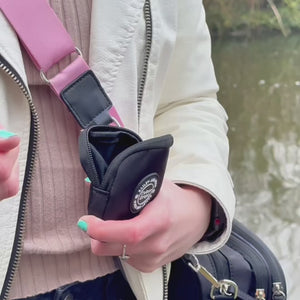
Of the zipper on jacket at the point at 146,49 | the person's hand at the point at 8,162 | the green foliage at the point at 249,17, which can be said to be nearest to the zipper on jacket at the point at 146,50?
the zipper on jacket at the point at 146,49

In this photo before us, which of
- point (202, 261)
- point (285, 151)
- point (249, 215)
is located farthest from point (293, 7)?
point (202, 261)

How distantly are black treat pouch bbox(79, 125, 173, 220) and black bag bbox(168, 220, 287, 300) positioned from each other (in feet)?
0.66

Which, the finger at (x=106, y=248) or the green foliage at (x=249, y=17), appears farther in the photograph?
the green foliage at (x=249, y=17)

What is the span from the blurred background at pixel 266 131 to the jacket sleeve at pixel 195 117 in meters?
1.46

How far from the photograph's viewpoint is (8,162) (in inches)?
17.1

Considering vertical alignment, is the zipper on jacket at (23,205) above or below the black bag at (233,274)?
above

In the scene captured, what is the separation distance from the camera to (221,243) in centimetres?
72

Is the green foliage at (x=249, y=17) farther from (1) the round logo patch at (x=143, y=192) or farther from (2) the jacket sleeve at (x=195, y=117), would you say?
(1) the round logo patch at (x=143, y=192)

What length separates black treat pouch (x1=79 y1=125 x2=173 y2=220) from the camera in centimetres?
54

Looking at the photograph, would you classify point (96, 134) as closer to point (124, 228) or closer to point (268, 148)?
point (124, 228)

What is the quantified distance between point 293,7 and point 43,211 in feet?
36.9

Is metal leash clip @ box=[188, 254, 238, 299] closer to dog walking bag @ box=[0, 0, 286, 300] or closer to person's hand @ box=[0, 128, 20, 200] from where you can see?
dog walking bag @ box=[0, 0, 286, 300]

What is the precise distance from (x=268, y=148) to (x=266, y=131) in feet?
1.36

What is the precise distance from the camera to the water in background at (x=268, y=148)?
2.57m
